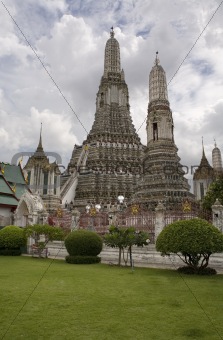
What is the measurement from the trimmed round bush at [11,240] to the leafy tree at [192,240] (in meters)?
12.0

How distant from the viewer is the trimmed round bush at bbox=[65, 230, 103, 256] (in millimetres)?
18391

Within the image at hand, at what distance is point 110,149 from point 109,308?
52792 mm

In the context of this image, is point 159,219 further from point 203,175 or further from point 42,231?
point 203,175

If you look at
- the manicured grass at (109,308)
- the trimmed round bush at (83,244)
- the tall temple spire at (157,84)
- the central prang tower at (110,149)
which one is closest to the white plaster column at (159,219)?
the trimmed round bush at (83,244)

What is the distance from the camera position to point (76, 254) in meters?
18.5

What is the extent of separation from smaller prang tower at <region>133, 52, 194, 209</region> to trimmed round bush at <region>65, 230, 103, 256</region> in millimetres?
16852

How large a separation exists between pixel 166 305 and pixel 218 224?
1037 cm

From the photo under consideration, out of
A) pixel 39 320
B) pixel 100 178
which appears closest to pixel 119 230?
pixel 39 320

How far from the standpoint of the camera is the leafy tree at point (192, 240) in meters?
13.2

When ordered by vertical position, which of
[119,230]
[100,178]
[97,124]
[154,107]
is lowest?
[119,230]

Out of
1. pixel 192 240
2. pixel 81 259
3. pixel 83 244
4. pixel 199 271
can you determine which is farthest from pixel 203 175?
pixel 192 240

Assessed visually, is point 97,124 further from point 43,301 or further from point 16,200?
point 43,301

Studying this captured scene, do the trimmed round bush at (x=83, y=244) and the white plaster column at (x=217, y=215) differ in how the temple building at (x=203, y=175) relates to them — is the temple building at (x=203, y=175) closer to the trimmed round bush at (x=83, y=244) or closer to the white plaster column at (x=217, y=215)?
the white plaster column at (x=217, y=215)

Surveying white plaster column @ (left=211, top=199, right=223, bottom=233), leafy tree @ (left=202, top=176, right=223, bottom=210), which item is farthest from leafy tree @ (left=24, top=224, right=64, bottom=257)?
leafy tree @ (left=202, top=176, right=223, bottom=210)
